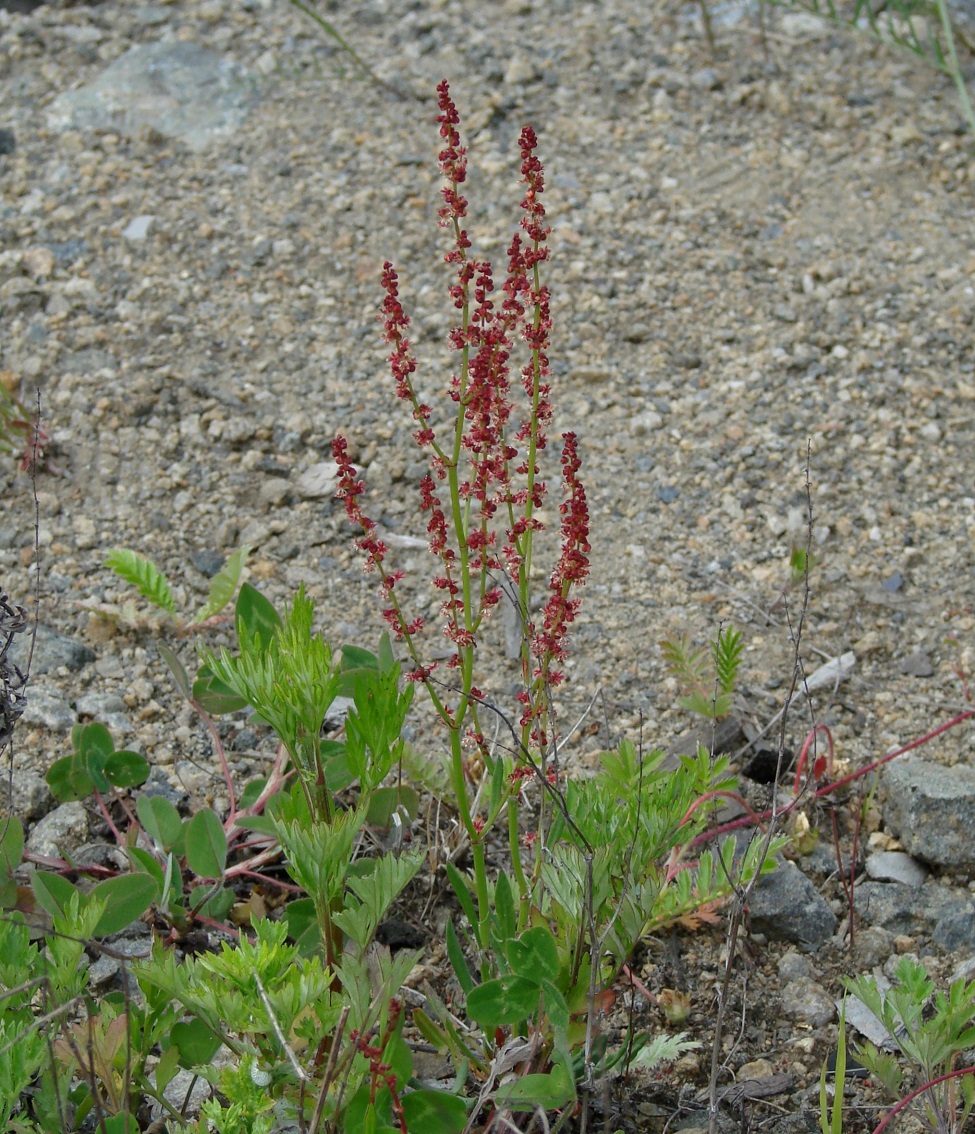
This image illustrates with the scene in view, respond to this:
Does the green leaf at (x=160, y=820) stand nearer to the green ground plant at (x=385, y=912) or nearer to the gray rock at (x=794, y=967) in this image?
the green ground plant at (x=385, y=912)

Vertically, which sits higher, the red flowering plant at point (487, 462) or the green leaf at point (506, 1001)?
the red flowering plant at point (487, 462)

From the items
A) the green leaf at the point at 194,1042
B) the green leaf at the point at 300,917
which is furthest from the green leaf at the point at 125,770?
the green leaf at the point at 194,1042

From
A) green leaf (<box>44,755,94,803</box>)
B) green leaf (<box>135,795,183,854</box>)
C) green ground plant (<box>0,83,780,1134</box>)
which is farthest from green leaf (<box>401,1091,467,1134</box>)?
green leaf (<box>44,755,94,803</box>)

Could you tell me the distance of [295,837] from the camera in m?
1.86

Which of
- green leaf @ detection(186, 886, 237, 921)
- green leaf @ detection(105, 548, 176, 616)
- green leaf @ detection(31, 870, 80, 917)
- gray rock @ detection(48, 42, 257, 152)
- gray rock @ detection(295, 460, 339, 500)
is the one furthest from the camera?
gray rock @ detection(48, 42, 257, 152)

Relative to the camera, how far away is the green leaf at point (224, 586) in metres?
2.87

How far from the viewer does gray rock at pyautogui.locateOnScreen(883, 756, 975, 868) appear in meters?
2.55

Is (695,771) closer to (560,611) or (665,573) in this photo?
(560,611)

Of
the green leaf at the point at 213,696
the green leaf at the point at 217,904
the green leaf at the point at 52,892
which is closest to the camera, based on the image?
the green leaf at the point at 52,892

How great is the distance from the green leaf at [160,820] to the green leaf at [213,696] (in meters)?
0.27

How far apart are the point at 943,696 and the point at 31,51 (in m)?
4.03

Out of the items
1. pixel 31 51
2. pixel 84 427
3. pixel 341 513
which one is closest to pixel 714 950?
pixel 341 513

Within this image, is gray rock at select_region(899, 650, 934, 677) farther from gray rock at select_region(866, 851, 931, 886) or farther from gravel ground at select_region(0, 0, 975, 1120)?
gray rock at select_region(866, 851, 931, 886)

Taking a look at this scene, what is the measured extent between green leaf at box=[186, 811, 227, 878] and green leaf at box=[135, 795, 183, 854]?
0.23 ft
